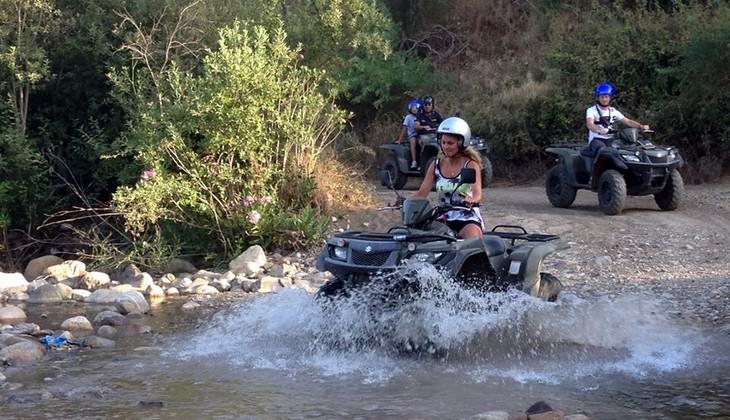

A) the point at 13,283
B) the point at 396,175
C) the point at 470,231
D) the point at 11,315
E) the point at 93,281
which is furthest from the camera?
the point at 396,175

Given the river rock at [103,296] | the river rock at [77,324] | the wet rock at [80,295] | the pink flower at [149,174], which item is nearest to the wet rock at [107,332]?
the river rock at [77,324]

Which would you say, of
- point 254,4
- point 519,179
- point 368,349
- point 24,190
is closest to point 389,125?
point 519,179

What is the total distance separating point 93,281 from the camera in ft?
45.9

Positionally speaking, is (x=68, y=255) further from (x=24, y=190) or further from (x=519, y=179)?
(x=519, y=179)

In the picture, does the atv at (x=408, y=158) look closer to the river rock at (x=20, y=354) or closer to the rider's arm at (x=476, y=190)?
the rider's arm at (x=476, y=190)

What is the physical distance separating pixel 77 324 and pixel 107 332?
72cm

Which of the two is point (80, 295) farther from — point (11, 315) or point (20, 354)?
point (20, 354)

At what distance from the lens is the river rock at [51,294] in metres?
13.0

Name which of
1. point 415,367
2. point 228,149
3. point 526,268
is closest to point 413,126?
point 228,149

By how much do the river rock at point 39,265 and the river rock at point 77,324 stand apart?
15.8 feet

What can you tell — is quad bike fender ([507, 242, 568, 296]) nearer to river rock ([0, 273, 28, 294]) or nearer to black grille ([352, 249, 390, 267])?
black grille ([352, 249, 390, 267])

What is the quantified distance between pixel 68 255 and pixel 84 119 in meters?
2.61

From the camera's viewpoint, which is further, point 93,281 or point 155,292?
point 93,281

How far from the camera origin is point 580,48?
73.1 feet
